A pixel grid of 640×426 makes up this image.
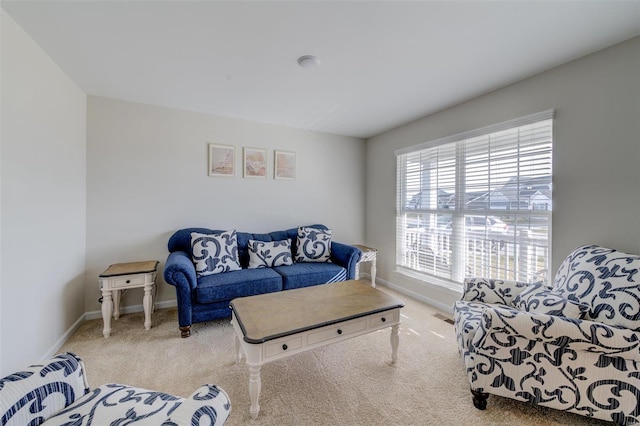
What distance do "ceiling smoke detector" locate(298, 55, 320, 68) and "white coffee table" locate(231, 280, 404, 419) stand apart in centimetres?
189

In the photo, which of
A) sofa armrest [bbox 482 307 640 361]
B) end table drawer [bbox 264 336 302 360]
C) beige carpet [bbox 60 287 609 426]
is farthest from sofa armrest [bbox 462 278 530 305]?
end table drawer [bbox 264 336 302 360]

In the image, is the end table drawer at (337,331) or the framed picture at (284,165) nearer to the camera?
the end table drawer at (337,331)

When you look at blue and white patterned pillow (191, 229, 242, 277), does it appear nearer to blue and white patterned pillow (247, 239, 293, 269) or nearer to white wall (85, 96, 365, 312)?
blue and white patterned pillow (247, 239, 293, 269)

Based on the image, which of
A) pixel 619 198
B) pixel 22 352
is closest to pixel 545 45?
pixel 619 198


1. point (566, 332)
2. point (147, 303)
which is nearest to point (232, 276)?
point (147, 303)

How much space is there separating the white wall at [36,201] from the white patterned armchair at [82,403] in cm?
99

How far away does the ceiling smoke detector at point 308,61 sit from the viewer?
6.40 ft

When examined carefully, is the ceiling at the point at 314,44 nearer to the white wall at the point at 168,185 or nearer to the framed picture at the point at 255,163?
the white wall at the point at 168,185

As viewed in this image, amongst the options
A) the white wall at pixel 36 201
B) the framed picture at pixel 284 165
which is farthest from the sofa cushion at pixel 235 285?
the framed picture at pixel 284 165

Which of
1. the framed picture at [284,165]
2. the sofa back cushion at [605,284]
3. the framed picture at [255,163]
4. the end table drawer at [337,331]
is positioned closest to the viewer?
the sofa back cushion at [605,284]

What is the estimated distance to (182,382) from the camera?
172 centimetres

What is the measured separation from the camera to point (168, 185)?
9.75 feet

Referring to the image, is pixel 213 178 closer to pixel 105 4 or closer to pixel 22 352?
pixel 105 4

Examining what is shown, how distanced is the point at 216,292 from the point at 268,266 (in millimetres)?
737
